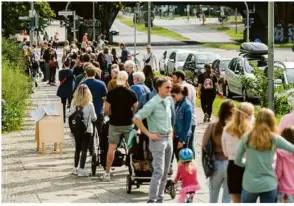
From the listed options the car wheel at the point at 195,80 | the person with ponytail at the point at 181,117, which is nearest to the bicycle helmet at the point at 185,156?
the person with ponytail at the point at 181,117

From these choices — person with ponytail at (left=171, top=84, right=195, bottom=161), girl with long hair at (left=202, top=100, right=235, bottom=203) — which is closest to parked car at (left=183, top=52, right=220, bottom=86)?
person with ponytail at (left=171, top=84, right=195, bottom=161)

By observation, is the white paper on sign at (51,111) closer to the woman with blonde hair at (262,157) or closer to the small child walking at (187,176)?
the small child walking at (187,176)

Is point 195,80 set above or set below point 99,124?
below

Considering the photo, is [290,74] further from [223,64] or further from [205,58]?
[205,58]

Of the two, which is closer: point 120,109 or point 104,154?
point 120,109

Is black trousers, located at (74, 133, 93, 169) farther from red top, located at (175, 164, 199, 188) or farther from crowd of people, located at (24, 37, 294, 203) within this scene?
red top, located at (175, 164, 199, 188)

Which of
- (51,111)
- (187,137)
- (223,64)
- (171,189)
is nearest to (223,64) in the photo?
(223,64)

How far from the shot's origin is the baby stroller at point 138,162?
14.0 meters

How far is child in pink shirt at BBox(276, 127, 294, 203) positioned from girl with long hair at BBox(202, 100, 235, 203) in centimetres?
73

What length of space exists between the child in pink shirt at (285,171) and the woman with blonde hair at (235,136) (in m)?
0.47

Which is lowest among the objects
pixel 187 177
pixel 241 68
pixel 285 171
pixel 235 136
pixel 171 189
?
pixel 241 68

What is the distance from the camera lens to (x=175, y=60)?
44438 mm

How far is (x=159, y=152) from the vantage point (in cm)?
1291

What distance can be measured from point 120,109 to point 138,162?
3.81 feet
